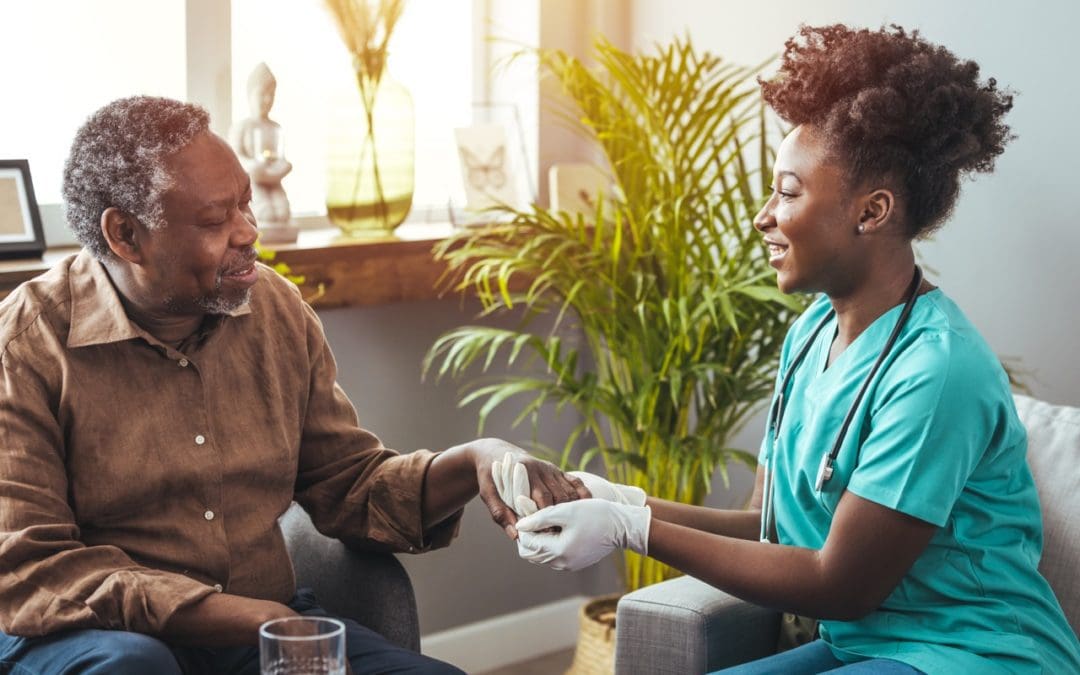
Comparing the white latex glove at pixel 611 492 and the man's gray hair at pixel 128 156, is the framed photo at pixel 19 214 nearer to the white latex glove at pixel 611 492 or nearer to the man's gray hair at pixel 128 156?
the man's gray hair at pixel 128 156

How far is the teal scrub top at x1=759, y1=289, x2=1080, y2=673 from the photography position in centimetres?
154

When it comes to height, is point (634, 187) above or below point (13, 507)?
above

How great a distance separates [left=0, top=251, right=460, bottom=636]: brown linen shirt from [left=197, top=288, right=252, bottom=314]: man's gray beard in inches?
2.1

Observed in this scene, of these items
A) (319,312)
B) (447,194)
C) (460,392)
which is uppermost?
(447,194)

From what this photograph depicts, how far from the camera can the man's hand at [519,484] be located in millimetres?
1759

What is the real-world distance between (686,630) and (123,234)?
939 mm

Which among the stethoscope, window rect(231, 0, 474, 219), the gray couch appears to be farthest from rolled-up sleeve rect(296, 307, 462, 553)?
window rect(231, 0, 474, 219)

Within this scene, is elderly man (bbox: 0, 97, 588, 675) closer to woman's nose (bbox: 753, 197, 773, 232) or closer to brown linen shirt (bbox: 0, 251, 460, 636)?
brown linen shirt (bbox: 0, 251, 460, 636)

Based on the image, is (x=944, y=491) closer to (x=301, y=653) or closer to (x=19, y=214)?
(x=301, y=653)

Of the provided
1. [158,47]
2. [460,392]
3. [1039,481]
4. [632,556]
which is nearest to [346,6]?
[158,47]

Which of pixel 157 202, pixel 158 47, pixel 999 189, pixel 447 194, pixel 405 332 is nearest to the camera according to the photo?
pixel 157 202

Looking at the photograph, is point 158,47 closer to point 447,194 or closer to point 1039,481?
point 447,194

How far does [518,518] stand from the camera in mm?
1787

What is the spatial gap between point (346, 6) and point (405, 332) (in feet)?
2.41
